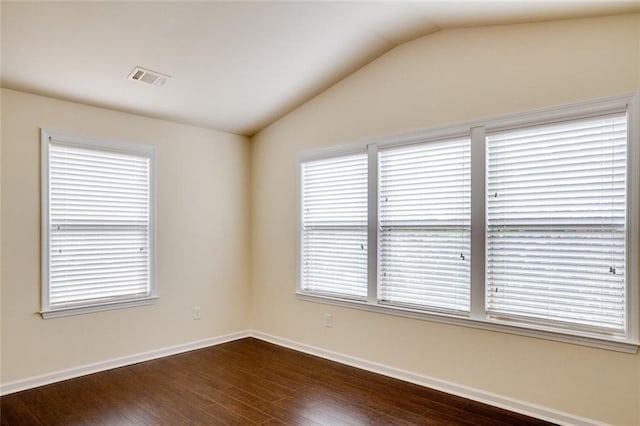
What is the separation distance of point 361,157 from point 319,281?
136 cm

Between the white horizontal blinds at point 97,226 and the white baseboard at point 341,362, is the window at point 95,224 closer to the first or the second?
the white horizontal blinds at point 97,226

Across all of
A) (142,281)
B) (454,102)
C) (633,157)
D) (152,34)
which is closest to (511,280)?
(633,157)

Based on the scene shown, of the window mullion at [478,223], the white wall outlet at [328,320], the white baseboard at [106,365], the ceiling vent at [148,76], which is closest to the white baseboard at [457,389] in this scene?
the white wall outlet at [328,320]

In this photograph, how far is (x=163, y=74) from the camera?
3.28 meters

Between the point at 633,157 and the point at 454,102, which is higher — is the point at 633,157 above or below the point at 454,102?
below

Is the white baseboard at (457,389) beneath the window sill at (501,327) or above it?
beneath

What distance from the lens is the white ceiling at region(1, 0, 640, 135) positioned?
254 centimetres

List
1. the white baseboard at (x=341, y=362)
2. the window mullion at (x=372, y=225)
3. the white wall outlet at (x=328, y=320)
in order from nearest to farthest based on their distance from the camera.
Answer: the white baseboard at (x=341, y=362)
the window mullion at (x=372, y=225)
the white wall outlet at (x=328, y=320)

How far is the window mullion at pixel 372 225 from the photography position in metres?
3.65

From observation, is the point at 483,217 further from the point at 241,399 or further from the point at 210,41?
the point at 210,41

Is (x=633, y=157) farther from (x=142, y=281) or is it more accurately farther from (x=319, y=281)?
(x=142, y=281)

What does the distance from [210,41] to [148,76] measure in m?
0.68

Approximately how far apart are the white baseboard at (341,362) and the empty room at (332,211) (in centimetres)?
2

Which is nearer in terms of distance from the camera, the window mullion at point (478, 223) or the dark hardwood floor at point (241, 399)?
the dark hardwood floor at point (241, 399)
